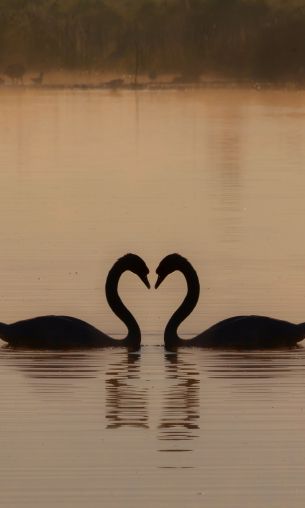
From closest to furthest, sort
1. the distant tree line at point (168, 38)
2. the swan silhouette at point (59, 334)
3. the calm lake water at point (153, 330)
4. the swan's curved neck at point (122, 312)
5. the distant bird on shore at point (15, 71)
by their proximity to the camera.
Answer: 1. the calm lake water at point (153, 330)
2. the swan silhouette at point (59, 334)
3. the swan's curved neck at point (122, 312)
4. the distant tree line at point (168, 38)
5. the distant bird on shore at point (15, 71)

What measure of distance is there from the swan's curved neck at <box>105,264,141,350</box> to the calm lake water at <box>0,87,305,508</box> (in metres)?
0.12

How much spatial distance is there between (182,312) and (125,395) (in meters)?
2.83

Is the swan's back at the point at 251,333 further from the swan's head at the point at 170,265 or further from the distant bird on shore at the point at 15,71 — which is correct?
the distant bird on shore at the point at 15,71

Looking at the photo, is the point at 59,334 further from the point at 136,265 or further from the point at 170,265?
the point at 170,265

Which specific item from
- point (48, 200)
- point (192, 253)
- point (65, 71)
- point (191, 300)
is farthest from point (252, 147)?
point (65, 71)

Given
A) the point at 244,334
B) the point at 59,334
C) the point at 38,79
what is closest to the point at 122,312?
→ the point at 59,334

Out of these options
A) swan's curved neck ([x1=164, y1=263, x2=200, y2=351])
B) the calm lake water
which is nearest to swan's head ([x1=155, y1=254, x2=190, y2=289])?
swan's curved neck ([x1=164, y1=263, x2=200, y2=351])

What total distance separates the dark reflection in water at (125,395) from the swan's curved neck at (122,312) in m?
0.39

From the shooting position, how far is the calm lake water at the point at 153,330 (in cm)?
1182

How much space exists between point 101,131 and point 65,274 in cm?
2842

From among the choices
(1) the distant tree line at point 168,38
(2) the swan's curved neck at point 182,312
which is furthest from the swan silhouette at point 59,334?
(1) the distant tree line at point 168,38

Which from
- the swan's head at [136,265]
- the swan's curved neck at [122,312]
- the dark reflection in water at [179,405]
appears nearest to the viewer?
the dark reflection in water at [179,405]

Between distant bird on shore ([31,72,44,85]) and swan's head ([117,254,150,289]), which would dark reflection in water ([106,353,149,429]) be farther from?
distant bird on shore ([31,72,44,85])

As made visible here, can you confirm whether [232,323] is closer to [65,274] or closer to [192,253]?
[65,274]
